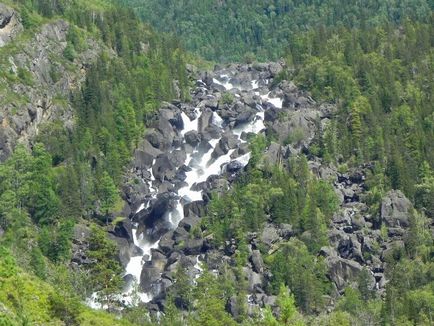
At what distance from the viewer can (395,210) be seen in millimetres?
164000

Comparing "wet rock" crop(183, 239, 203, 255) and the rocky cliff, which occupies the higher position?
the rocky cliff

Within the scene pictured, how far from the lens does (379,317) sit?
417 feet

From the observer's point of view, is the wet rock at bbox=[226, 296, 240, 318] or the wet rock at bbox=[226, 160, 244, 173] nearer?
the wet rock at bbox=[226, 296, 240, 318]

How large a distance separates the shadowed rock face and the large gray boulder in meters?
96.4

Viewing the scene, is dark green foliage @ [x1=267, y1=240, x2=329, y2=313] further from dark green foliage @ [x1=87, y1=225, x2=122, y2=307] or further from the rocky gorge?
dark green foliage @ [x1=87, y1=225, x2=122, y2=307]

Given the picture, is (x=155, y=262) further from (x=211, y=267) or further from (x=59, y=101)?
(x=59, y=101)

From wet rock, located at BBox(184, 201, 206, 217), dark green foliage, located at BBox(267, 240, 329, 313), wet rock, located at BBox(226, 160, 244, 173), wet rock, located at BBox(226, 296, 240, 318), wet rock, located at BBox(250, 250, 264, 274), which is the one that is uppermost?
wet rock, located at BBox(226, 296, 240, 318)

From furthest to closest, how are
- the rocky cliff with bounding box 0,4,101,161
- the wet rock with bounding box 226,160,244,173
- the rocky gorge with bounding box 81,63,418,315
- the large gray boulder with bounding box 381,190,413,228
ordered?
1. the wet rock with bounding box 226,160,244,173
2. the rocky cliff with bounding box 0,4,101,161
3. the large gray boulder with bounding box 381,190,413,228
4. the rocky gorge with bounding box 81,63,418,315

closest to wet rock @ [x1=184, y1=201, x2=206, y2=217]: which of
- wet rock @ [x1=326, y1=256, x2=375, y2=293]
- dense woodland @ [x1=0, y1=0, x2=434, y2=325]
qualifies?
dense woodland @ [x1=0, y1=0, x2=434, y2=325]

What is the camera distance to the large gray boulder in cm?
16200

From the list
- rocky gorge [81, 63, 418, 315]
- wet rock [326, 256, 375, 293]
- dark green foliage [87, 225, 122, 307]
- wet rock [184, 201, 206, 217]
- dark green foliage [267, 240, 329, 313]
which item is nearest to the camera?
dark green foliage [87, 225, 122, 307]

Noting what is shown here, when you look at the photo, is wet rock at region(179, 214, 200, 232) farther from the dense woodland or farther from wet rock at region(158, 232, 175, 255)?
→ wet rock at region(158, 232, 175, 255)

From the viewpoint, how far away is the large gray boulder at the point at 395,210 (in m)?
162

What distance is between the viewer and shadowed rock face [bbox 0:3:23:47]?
194 meters
